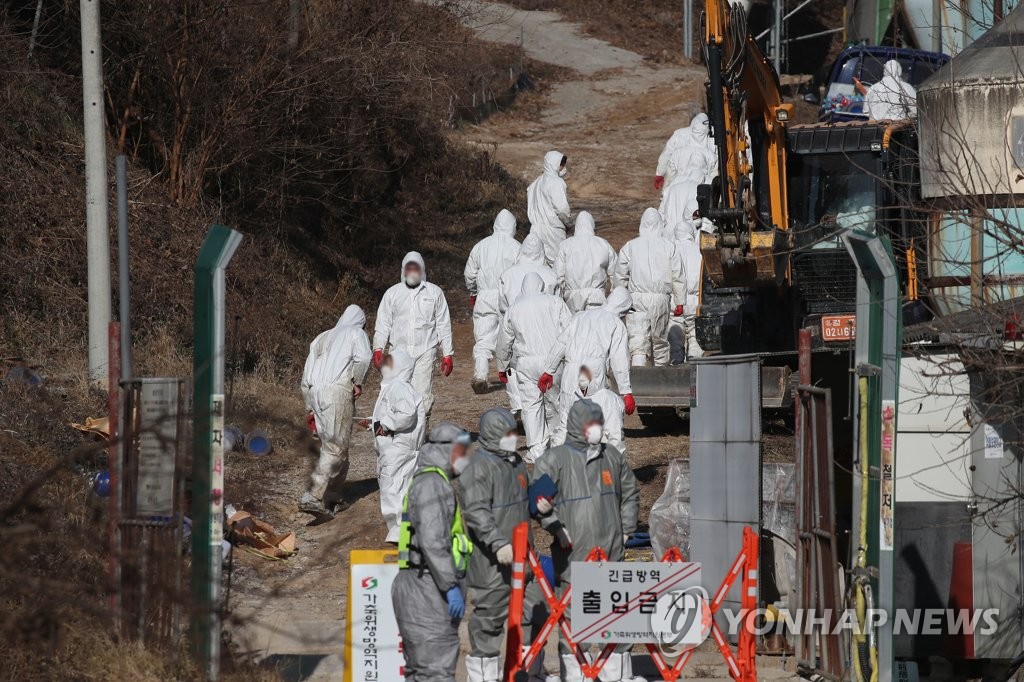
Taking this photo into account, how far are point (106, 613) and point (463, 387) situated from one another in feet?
39.7

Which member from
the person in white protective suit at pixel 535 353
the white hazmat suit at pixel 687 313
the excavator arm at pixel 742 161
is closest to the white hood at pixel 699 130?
the white hazmat suit at pixel 687 313

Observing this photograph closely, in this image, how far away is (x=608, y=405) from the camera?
11.6 m

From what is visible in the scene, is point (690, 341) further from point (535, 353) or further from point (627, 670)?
point (627, 670)

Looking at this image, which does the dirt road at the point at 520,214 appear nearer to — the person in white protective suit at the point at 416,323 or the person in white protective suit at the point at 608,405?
the person in white protective suit at the point at 608,405

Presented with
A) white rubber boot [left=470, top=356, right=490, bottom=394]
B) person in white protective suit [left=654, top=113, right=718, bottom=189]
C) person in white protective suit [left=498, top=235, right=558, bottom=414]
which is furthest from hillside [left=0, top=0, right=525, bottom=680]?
person in white protective suit [left=654, top=113, right=718, bottom=189]

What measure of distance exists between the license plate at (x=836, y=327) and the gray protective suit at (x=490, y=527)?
423cm

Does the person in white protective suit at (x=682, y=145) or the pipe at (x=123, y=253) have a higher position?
the person in white protective suit at (x=682, y=145)

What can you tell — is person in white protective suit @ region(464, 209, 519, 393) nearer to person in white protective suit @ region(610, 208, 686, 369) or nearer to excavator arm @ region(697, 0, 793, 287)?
person in white protective suit @ region(610, 208, 686, 369)

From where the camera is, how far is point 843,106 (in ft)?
70.2

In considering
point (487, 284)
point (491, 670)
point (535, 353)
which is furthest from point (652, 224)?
point (491, 670)

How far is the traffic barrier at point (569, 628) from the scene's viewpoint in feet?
26.3

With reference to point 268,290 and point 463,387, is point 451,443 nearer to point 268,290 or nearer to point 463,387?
point 463,387

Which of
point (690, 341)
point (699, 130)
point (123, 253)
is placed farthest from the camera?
point (699, 130)

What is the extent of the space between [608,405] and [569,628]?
3540mm
